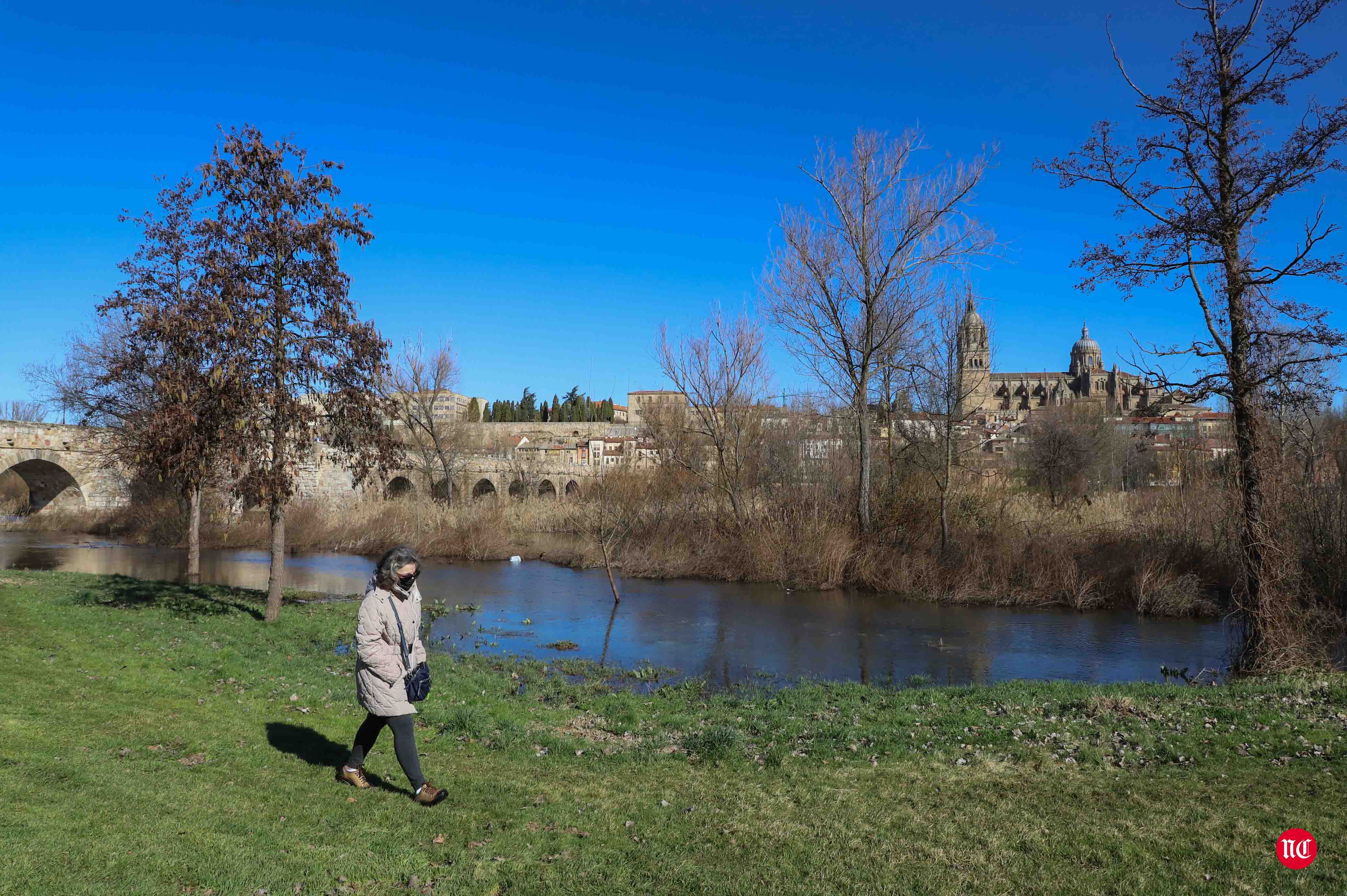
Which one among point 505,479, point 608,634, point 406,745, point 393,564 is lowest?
point 608,634

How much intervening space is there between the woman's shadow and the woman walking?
43 cm

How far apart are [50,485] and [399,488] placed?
2238 centimetres

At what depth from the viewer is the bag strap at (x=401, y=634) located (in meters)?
6.30

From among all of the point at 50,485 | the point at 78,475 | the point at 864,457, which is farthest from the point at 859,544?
the point at 50,485

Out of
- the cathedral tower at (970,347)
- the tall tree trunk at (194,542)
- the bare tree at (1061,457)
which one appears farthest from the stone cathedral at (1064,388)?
the tall tree trunk at (194,542)

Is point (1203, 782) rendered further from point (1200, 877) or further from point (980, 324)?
point (980, 324)

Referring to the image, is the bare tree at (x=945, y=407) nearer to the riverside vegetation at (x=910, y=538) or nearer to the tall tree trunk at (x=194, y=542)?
the riverside vegetation at (x=910, y=538)

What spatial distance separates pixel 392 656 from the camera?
20.7 ft

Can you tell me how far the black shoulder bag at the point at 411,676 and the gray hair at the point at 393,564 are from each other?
0.51 feet

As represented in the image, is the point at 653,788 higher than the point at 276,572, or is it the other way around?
the point at 276,572

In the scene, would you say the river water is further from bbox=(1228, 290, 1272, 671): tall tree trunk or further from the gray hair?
the gray hair

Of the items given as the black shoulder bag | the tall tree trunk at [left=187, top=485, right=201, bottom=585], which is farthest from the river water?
the black shoulder bag

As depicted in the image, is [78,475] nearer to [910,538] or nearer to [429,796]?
[910,538]

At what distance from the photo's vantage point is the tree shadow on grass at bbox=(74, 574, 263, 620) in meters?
15.6
